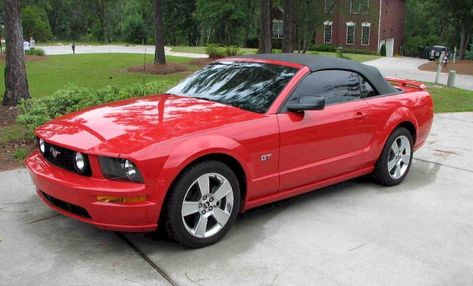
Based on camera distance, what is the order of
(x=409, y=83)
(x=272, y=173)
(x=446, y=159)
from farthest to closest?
1. (x=446, y=159)
2. (x=409, y=83)
3. (x=272, y=173)

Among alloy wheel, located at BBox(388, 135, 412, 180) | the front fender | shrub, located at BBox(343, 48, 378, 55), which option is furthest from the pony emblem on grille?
shrub, located at BBox(343, 48, 378, 55)

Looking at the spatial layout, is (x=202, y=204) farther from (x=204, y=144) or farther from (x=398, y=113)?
(x=398, y=113)

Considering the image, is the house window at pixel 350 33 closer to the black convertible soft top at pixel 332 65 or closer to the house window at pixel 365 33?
the house window at pixel 365 33

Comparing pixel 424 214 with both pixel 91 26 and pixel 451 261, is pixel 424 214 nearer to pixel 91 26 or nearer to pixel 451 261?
pixel 451 261

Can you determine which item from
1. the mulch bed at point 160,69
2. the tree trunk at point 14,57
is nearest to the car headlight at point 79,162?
the tree trunk at point 14,57

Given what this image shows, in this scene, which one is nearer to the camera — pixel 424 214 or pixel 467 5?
pixel 424 214

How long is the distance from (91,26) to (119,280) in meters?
81.5

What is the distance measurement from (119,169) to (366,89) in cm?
300

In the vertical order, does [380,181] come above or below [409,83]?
below

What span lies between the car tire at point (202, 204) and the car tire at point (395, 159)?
2168mm

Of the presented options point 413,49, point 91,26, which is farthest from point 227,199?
point 91,26

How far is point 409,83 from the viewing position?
665 centimetres

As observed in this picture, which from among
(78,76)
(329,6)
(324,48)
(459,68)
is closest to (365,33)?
(324,48)

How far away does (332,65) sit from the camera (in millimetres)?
5316
